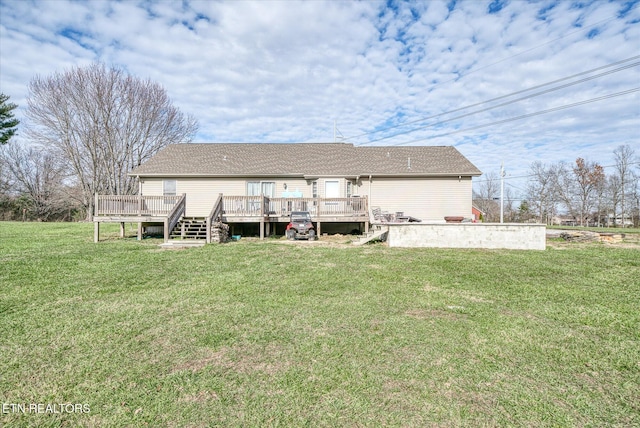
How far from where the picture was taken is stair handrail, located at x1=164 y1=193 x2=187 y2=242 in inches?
472

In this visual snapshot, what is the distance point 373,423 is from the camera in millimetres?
2195

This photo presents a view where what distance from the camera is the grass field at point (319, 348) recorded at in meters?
2.32

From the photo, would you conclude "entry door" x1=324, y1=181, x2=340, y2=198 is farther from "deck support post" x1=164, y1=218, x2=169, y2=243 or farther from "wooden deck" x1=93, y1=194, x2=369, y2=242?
"deck support post" x1=164, y1=218, x2=169, y2=243

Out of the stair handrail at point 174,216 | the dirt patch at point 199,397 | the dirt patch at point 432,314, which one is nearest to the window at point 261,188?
the stair handrail at point 174,216

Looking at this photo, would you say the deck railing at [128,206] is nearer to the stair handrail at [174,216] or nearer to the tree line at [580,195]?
the stair handrail at [174,216]

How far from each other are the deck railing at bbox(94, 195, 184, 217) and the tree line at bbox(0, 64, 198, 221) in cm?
1667

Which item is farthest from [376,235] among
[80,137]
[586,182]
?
[586,182]

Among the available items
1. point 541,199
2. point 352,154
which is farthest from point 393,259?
point 541,199

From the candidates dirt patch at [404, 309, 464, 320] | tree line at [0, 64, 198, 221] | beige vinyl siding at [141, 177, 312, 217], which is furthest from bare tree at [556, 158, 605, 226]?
dirt patch at [404, 309, 464, 320]

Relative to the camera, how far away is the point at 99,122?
85.3 feet

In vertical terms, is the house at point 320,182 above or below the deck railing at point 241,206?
above

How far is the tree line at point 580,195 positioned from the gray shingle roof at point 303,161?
24.3 meters

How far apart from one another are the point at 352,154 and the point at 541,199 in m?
33.1

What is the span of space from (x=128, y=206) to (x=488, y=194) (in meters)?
45.7
